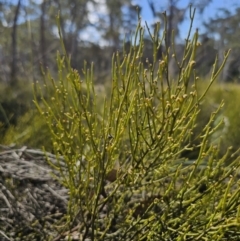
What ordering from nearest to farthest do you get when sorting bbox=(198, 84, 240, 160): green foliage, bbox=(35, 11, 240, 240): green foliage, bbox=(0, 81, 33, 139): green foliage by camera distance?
bbox=(35, 11, 240, 240): green foliage, bbox=(0, 81, 33, 139): green foliage, bbox=(198, 84, 240, 160): green foliage

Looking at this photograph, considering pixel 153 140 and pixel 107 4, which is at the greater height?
pixel 107 4

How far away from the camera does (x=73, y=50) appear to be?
1373 cm

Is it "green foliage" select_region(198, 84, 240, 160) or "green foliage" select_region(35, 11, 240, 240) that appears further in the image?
"green foliage" select_region(198, 84, 240, 160)

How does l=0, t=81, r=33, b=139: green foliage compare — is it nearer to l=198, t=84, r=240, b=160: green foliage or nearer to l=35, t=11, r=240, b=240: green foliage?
l=35, t=11, r=240, b=240: green foliage

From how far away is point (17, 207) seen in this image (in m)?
1.76

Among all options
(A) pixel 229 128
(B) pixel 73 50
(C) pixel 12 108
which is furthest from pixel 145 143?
(B) pixel 73 50

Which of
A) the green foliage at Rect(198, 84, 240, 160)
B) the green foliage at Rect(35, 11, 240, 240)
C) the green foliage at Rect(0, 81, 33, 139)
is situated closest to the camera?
the green foliage at Rect(35, 11, 240, 240)

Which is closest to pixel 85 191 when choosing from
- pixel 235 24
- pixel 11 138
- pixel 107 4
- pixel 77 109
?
pixel 77 109

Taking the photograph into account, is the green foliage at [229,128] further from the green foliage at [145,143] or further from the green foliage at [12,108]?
the green foliage at [145,143]

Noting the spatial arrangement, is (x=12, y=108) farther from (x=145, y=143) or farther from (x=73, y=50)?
(x=73, y=50)

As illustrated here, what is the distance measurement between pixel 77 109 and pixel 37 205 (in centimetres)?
57

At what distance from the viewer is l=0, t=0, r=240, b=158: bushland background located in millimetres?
2824

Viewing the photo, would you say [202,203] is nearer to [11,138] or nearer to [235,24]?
[11,138]

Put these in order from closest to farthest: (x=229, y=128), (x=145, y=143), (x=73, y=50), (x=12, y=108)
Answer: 1. (x=145, y=143)
2. (x=12, y=108)
3. (x=229, y=128)
4. (x=73, y=50)
